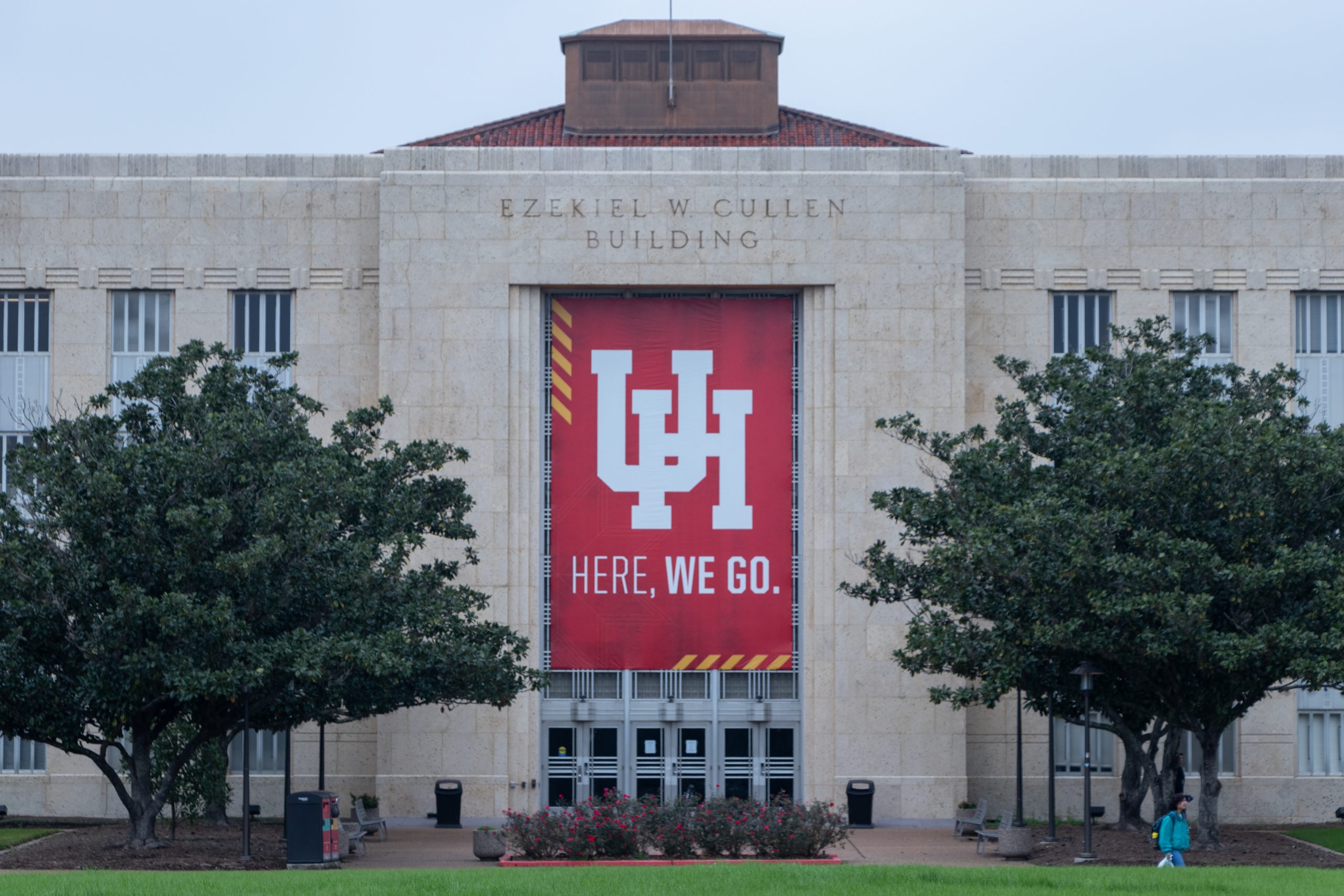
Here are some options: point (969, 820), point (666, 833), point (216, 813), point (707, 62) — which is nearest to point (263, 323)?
point (216, 813)

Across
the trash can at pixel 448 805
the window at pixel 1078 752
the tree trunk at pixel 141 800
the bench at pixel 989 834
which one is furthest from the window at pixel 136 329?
the window at pixel 1078 752

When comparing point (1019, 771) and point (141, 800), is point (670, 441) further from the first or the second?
point (141, 800)

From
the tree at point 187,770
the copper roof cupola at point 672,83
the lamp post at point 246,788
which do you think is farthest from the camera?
the copper roof cupola at point 672,83

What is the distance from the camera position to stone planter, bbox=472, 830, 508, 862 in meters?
28.0

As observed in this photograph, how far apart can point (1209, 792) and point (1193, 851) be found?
1.13 m

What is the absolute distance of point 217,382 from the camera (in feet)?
93.9

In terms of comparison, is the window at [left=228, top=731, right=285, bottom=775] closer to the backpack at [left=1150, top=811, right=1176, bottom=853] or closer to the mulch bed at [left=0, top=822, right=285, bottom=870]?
the mulch bed at [left=0, top=822, right=285, bottom=870]

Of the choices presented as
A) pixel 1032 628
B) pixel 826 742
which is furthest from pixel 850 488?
pixel 1032 628

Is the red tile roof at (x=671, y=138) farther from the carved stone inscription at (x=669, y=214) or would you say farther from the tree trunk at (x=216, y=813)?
the tree trunk at (x=216, y=813)

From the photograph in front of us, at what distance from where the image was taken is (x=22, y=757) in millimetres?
38094

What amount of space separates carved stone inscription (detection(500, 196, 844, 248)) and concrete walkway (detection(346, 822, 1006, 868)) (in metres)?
13.6

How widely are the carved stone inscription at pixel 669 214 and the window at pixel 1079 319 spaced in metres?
5.86

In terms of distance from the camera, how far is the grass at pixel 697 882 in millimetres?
21641

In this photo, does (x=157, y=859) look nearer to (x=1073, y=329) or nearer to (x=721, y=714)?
(x=721, y=714)
